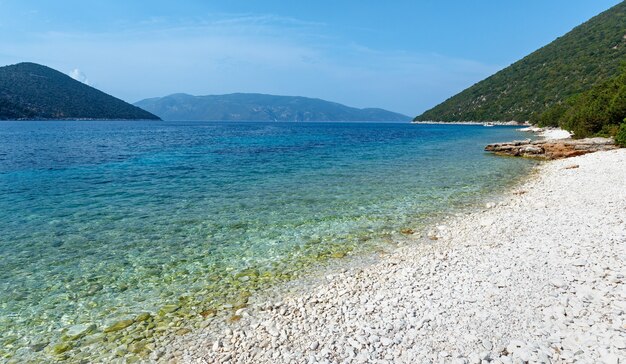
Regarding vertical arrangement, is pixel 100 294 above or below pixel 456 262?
below

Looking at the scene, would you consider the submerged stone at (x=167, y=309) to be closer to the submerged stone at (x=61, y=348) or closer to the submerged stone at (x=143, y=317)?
the submerged stone at (x=143, y=317)

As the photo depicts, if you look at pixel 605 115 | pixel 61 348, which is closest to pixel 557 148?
pixel 605 115

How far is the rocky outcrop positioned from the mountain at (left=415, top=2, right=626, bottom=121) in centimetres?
8799

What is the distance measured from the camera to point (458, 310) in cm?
835

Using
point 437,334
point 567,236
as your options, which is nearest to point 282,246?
point 437,334

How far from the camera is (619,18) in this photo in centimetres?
14238

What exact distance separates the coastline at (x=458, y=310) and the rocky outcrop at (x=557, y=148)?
27495 millimetres

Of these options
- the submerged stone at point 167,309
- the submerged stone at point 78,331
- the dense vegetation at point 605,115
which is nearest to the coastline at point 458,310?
the submerged stone at point 167,309

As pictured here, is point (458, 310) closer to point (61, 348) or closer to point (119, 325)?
point (119, 325)

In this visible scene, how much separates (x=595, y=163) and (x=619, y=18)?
162014mm

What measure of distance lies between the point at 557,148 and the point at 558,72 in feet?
426

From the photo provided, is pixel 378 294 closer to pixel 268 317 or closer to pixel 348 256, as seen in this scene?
pixel 268 317

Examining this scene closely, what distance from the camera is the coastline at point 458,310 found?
6.97 metres

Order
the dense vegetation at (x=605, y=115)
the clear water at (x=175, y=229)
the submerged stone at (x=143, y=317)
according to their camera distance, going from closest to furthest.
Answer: the submerged stone at (x=143, y=317), the clear water at (x=175, y=229), the dense vegetation at (x=605, y=115)
